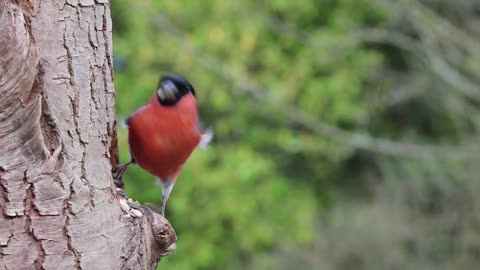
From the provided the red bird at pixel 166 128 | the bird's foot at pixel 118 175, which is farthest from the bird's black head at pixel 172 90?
the bird's foot at pixel 118 175

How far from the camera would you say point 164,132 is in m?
2.09

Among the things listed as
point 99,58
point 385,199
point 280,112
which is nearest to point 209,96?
point 280,112

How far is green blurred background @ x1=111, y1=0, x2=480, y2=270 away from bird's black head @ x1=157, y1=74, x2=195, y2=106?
3361 millimetres

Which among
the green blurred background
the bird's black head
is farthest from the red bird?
the green blurred background

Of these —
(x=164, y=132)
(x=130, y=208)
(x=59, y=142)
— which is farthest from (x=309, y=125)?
(x=59, y=142)

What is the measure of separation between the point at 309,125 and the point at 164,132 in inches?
169

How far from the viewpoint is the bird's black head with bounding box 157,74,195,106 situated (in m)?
2.04

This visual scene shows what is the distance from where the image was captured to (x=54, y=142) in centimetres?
168

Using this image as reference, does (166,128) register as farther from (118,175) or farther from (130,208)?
(130,208)

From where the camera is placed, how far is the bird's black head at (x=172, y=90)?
2.04 m

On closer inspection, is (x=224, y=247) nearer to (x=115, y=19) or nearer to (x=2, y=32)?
(x=115, y=19)

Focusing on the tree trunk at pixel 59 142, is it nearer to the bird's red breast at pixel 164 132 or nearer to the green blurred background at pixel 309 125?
the bird's red breast at pixel 164 132

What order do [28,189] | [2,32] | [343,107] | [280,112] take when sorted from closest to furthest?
[2,32]
[28,189]
[280,112]
[343,107]

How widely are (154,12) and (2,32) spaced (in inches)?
184
